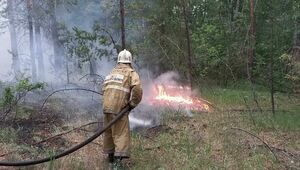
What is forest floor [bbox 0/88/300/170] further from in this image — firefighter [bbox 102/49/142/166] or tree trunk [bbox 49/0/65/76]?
tree trunk [bbox 49/0/65/76]

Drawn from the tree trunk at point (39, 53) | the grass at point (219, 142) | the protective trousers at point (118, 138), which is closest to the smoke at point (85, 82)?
the tree trunk at point (39, 53)

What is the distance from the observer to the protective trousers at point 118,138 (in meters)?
6.84

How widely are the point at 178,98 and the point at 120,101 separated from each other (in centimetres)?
643

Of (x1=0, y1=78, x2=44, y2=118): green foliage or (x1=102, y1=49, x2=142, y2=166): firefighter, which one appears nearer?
(x1=102, y1=49, x2=142, y2=166): firefighter

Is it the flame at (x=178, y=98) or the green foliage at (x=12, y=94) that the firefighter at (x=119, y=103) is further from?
the flame at (x=178, y=98)

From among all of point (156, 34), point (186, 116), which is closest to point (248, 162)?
point (186, 116)

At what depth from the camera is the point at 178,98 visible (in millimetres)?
13227

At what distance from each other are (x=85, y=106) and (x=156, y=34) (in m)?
5.89

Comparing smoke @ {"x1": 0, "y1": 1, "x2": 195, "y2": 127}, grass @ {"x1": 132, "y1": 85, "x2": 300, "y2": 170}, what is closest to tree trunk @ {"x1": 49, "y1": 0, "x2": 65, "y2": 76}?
smoke @ {"x1": 0, "y1": 1, "x2": 195, "y2": 127}

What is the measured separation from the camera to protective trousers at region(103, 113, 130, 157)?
6.84 meters

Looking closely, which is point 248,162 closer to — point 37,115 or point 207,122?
point 207,122

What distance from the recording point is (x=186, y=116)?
35.8 ft

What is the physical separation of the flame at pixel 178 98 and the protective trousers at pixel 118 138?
17.2ft

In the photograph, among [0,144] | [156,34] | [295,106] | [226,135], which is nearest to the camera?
[0,144]
